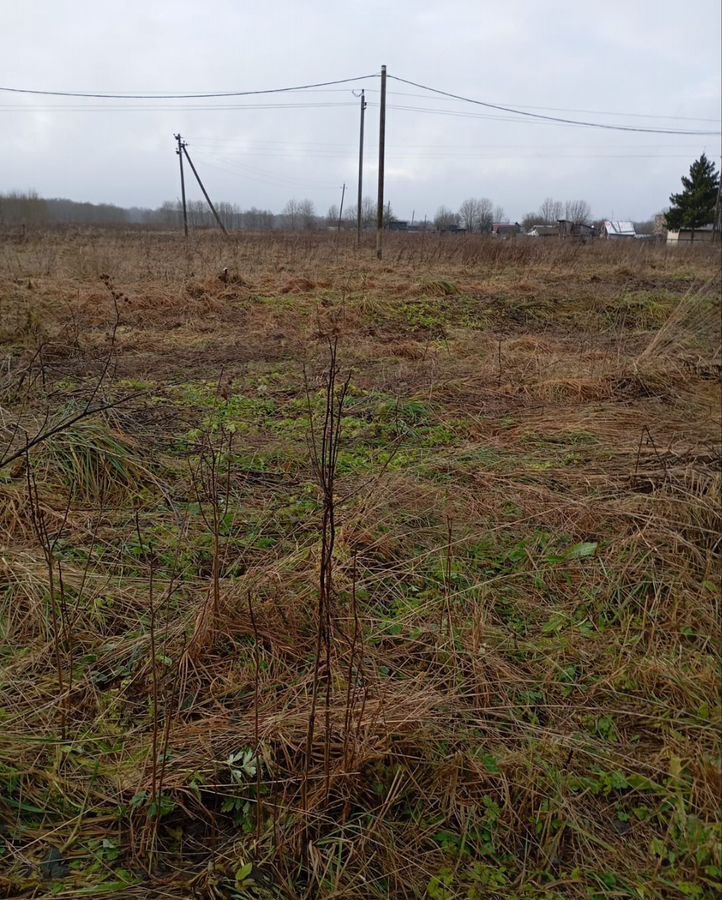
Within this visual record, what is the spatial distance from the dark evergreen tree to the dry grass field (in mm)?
49412

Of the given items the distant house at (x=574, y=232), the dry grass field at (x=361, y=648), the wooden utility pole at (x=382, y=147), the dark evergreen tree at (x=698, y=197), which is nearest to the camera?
the dry grass field at (x=361, y=648)

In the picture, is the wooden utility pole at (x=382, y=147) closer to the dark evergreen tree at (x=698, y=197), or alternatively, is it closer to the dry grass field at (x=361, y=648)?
the dry grass field at (x=361, y=648)

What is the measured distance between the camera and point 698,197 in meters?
45.2

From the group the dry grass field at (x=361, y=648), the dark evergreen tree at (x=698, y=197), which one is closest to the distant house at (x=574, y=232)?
the dark evergreen tree at (x=698, y=197)

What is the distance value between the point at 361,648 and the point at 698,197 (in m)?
53.8

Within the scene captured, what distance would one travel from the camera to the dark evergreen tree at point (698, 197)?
149 feet

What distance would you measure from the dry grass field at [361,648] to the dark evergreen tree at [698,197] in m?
49.4

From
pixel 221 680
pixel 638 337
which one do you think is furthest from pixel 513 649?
pixel 638 337

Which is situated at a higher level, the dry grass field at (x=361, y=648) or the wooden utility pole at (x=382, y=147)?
the wooden utility pole at (x=382, y=147)

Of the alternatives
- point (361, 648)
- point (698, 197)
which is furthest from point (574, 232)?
point (361, 648)

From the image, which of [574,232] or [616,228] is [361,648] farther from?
[616,228]

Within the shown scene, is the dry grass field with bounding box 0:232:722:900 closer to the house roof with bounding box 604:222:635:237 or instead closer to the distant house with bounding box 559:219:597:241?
the distant house with bounding box 559:219:597:241

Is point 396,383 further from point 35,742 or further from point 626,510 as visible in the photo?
point 35,742

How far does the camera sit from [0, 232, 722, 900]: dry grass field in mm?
1582
